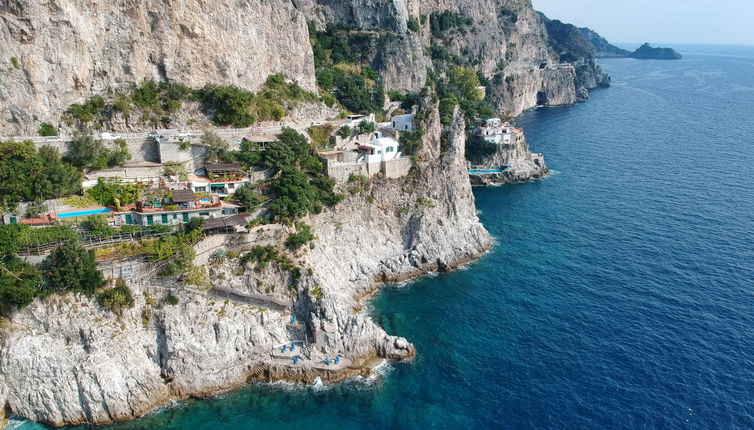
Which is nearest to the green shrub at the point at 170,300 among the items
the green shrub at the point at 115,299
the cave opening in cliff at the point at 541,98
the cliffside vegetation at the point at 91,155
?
the green shrub at the point at 115,299

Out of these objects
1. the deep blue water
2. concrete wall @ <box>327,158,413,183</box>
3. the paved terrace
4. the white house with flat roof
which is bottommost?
the deep blue water

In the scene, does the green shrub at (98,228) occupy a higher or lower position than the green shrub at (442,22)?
lower

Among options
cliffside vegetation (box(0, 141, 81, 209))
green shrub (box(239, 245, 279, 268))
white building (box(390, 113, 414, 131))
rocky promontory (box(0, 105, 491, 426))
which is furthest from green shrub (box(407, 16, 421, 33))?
cliffside vegetation (box(0, 141, 81, 209))

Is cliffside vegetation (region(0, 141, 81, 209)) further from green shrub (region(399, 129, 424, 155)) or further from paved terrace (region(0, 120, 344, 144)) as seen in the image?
green shrub (region(399, 129, 424, 155))

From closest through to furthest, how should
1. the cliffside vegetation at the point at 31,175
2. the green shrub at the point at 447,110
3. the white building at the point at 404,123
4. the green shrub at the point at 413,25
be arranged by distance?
the cliffside vegetation at the point at 31,175
the white building at the point at 404,123
the green shrub at the point at 447,110
the green shrub at the point at 413,25

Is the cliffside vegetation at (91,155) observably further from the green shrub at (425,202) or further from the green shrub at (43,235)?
the green shrub at (425,202)

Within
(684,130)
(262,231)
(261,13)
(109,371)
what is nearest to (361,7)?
(261,13)
